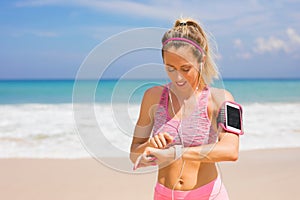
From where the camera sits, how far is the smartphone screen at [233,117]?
1609 millimetres

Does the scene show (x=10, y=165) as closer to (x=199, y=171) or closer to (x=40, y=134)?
(x=40, y=134)

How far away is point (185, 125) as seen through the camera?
5.73 ft

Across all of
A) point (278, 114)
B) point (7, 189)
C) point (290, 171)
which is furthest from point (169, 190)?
point (278, 114)

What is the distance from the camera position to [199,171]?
192 centimetres

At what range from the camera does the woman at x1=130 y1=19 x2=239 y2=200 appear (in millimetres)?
1509

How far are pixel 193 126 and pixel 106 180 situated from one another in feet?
11.9

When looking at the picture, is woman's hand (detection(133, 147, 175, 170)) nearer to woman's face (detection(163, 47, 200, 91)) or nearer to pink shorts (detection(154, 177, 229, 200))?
woman's face (detection(163, 47, 200, 91))

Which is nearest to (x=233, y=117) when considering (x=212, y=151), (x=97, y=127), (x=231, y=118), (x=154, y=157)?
(x=231, y=118)

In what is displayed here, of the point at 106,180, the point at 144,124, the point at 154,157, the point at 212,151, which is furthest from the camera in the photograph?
the point at 106,180

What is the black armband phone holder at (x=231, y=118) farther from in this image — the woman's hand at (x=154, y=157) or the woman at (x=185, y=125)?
the woman's hand at (x=154, y=157)

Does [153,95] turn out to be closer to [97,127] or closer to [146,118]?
[146,118]

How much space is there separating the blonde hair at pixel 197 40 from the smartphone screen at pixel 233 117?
0.71 feet

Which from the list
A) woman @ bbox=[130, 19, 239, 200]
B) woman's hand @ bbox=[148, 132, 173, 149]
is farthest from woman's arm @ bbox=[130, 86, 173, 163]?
woman's hand @ bbox=[148, 132, 173, 149]

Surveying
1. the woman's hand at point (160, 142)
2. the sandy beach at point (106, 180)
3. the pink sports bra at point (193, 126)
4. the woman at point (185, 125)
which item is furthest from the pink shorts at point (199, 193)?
the sandy beach at point (106, 180)
